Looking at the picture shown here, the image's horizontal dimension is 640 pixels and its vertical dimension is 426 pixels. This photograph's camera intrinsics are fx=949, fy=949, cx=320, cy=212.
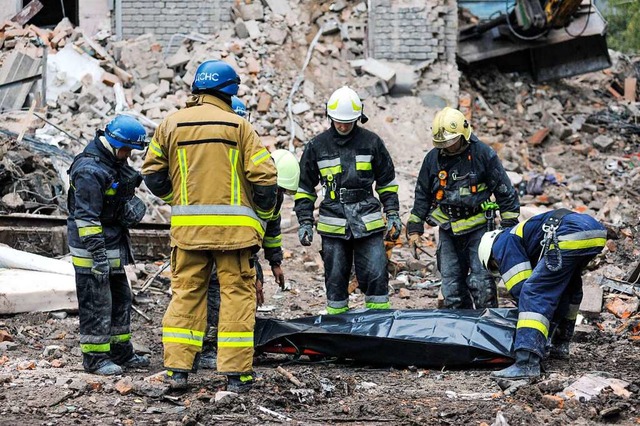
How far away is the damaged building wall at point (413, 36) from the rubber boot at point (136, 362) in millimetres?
8799

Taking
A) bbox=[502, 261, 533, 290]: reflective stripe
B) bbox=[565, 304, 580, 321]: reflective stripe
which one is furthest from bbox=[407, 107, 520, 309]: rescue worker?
bbox=[502, 261, 533, 290]: reflective stripe

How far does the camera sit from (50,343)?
7.05 m

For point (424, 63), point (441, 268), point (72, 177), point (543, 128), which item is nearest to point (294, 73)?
point (424, 63)

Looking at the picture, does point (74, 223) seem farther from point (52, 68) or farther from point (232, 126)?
point (52, 68)

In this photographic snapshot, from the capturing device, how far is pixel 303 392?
18.0 feet

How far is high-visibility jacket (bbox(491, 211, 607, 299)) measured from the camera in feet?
19.0

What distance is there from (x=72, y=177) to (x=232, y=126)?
1256 mm

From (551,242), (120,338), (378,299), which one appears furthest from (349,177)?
(120,338)

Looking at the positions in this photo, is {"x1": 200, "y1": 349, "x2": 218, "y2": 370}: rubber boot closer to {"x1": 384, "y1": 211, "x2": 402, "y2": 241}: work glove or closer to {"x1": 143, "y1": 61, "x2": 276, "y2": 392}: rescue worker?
{"x1": 143, "y1": 61, "x2": 276, "y2": 392}: rescue worker

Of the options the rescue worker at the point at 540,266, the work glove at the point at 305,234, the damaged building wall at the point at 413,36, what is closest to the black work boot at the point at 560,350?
the rescue worker at the point at 540,266

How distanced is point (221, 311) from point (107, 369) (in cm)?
107

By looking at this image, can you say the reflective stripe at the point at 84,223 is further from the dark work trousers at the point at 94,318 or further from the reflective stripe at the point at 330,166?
the reflective stripe at the point at 330,166

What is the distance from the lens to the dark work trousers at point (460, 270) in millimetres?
7266

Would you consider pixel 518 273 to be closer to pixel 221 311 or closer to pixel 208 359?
pixel 221 311
